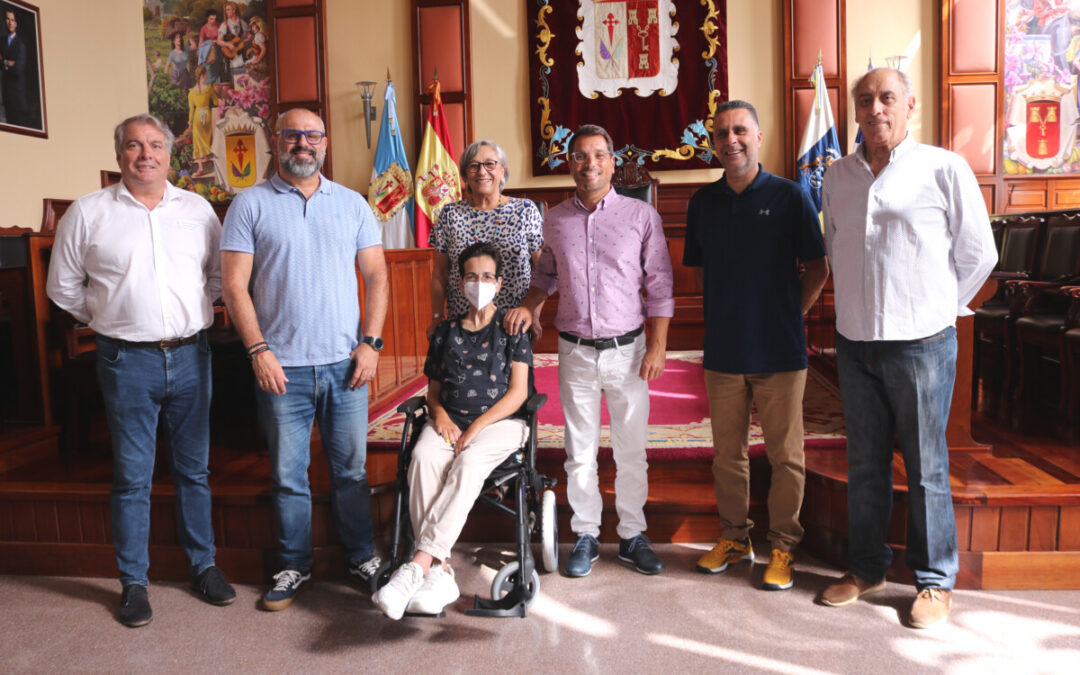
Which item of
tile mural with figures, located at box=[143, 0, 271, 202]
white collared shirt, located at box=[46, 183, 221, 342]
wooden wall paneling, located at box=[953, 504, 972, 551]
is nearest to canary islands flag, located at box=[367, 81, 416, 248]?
tile mural with figures, located at box=[143, 0, 271, 202]

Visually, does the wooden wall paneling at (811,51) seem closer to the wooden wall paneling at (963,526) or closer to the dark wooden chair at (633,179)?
the dark wooden chair at (633,179)

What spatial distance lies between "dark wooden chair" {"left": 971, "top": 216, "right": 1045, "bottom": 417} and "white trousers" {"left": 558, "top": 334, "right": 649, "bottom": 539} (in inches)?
95.7

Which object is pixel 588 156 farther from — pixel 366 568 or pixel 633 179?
pixel 633 179

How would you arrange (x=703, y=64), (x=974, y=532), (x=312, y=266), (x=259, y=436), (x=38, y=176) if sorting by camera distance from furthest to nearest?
(x=703, y=64) < (x=38, y=176) < (x=259, y=436) < (x=974, y=532) < (x=312, y=266)

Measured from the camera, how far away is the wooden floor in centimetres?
256

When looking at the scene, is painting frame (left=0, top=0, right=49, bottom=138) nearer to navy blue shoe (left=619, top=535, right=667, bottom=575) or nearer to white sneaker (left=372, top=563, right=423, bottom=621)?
white sneaker (left=372, top=563, right=423, bottom=621)

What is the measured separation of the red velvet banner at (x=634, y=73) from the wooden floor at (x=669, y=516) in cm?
436

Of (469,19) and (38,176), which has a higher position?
(469,19)

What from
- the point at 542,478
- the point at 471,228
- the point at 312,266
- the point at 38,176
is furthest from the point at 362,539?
the point at 38,176

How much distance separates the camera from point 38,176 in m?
6.34

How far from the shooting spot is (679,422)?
385 centimetres

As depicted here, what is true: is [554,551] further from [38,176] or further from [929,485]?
Answer: [38,176]

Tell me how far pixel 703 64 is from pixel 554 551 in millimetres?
5419

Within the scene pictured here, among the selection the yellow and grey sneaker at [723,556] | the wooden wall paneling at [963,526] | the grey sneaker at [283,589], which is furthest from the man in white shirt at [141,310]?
the wooden wall paneling at [963,526]
